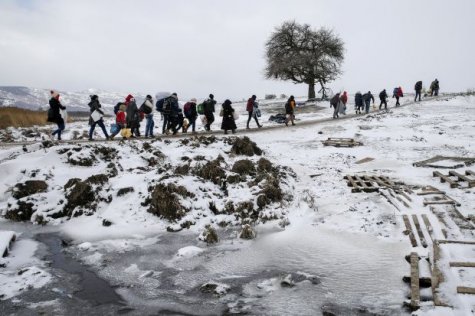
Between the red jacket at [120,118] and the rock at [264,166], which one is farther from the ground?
the red jacket at [120,118]

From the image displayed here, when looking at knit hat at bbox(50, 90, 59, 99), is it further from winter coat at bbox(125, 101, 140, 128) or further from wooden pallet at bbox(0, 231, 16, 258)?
wooden pallet at bbox(0, 231, 16, 258)

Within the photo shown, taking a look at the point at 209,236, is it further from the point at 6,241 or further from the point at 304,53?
the point at 304,53

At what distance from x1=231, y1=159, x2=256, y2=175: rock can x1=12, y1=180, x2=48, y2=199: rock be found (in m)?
5.07

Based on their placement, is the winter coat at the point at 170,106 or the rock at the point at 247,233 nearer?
the rock at the point at 247,233

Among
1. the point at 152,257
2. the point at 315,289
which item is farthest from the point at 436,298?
the point at 152,257

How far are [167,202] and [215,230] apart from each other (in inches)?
55.4

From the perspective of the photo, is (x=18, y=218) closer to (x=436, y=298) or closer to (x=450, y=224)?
(x=436, y=298)

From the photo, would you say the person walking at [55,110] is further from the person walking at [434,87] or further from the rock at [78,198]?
the person walking at [434,87]

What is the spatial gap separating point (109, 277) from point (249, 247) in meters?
2.58

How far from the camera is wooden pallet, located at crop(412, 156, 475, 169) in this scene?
11.6 meters

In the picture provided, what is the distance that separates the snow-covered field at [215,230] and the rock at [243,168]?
97 millimetres

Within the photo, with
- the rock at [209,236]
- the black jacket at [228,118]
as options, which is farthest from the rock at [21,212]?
the black jacket at [228,118]

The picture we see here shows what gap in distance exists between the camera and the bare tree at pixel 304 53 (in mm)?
35156

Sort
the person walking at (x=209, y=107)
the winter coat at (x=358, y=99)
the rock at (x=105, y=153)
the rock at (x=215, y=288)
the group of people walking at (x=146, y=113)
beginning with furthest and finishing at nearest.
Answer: the winter coat at (x=358, y=99) → the person walking at (x=209, y=107) → the group of people walking at (x=146, y=113) → the rock at (x=105, y=153) → the rock at (x=215, y=288)
